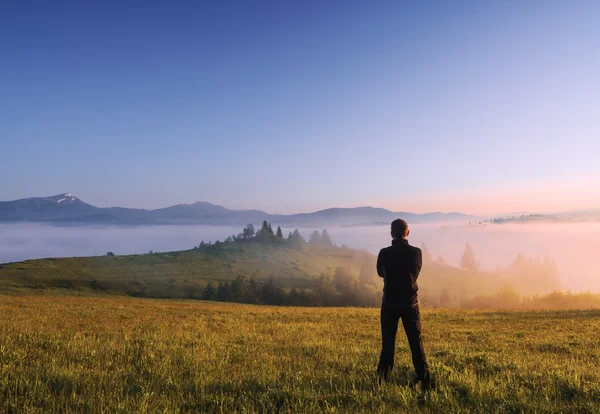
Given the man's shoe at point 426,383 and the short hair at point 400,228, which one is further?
the short hair at point 400,228

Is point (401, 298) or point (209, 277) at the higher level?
point (401, 298)

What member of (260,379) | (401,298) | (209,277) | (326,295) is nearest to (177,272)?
(209,277)

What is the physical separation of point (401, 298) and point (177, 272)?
136 m

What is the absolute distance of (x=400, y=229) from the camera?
7.51m

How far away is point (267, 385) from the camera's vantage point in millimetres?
7078

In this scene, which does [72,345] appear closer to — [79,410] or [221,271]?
[79,410]

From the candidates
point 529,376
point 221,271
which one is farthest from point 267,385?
point 221,271

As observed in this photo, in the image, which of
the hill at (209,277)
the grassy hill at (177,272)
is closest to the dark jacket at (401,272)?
the grassy hill at (177,272)

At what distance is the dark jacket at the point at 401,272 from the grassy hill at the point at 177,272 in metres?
80.9

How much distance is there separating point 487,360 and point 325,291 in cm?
10836

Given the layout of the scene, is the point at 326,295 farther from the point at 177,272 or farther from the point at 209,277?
the point at 177,272

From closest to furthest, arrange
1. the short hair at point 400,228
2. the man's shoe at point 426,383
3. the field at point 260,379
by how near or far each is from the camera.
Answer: the field at point 260,379 → the man's shoe at point 426,383 → the short hair at point 400,228

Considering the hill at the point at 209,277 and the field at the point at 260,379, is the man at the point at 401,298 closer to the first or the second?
the field at the point at 260,379

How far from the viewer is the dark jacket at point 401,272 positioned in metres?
7.37
